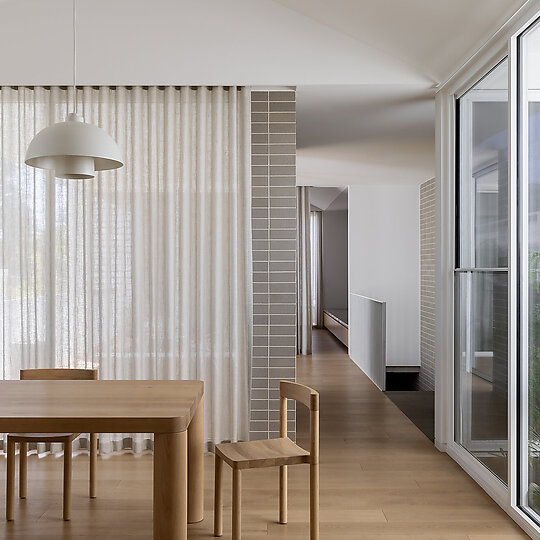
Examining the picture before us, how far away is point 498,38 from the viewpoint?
10.5ft

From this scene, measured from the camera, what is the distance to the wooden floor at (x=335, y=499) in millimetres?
2893

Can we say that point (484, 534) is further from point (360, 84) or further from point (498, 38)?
point (360, 84)

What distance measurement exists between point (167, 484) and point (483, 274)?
2183 millimetres

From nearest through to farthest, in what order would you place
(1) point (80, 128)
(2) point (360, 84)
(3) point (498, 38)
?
(1) point (80, 128), (3) point (498, 38), (2) point (360, 84)

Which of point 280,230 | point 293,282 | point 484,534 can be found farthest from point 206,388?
point 484,534

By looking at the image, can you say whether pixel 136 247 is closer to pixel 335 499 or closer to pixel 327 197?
pixel 335 499

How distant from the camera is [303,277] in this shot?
9.46 metres

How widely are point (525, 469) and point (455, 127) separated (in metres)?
2.19

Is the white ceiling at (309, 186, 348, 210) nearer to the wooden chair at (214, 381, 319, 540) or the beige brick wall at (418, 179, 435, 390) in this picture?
the beige brick wall at (418, 179, 435, 390)

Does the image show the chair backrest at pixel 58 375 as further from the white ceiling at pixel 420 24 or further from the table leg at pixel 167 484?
the white ceiling at pixel 420 24

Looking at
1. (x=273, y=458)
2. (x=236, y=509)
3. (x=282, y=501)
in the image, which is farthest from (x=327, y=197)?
(x=236, y=509)

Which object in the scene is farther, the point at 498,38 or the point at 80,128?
the point at 498,38

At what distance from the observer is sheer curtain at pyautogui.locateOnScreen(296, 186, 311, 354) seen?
9266mm

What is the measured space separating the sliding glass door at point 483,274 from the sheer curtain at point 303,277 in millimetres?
5307
